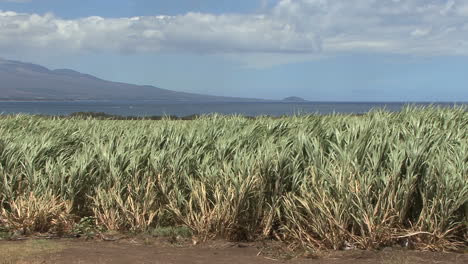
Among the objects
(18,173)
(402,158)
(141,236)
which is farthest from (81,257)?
(402,158)

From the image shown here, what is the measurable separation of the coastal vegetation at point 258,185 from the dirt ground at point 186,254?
0.69 ft

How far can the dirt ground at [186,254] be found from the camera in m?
5.13

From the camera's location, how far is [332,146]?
627cm

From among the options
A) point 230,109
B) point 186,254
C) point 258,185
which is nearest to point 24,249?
point 186,254

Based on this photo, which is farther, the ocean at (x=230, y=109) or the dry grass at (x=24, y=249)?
the ocean at (x=230, y=109)

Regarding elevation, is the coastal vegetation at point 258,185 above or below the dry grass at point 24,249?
above

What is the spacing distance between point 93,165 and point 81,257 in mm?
2007

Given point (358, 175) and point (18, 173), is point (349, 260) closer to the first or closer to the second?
point (358, 175)

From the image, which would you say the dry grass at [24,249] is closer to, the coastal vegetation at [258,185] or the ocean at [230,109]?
the coastal vegetation at [258,185]

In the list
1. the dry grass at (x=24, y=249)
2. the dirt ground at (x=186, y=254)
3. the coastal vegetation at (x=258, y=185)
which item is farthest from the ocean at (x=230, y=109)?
the dry grass at (x=24, y=249)

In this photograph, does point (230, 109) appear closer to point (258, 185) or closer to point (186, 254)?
point (258, 185)

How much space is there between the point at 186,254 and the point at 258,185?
1.20 m

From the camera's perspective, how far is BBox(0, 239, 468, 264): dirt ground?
5.13 meters

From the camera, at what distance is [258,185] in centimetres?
607
